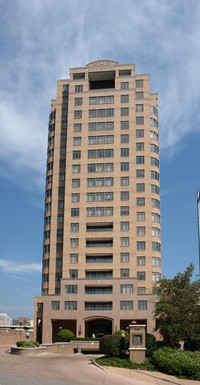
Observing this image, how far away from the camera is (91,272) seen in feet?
234

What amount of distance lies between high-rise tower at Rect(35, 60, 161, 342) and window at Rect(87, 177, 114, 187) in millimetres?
175

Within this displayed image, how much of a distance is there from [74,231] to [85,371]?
144 ft

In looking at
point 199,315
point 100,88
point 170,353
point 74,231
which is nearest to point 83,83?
point 100,88

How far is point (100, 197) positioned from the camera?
73.1 meters

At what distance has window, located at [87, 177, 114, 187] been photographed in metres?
73.8

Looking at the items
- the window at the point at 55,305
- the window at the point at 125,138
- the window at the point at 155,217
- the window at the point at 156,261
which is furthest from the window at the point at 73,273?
the window at the point at 125,138

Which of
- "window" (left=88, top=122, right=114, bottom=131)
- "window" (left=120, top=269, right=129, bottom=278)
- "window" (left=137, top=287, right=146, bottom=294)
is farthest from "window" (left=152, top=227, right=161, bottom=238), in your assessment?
"window" (left=88, top=122, right=114, bottom=131)

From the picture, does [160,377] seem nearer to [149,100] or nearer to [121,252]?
[121,252]

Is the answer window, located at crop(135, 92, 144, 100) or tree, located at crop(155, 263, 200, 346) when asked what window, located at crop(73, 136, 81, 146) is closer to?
window, located at crop(135, 92, 144, 100)

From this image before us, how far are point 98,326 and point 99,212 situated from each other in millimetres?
19027

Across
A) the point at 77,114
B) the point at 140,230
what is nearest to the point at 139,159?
the point at 140,230

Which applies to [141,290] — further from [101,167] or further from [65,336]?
[101,167]

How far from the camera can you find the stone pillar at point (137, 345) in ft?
105

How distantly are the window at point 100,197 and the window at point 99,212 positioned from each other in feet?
5.25
